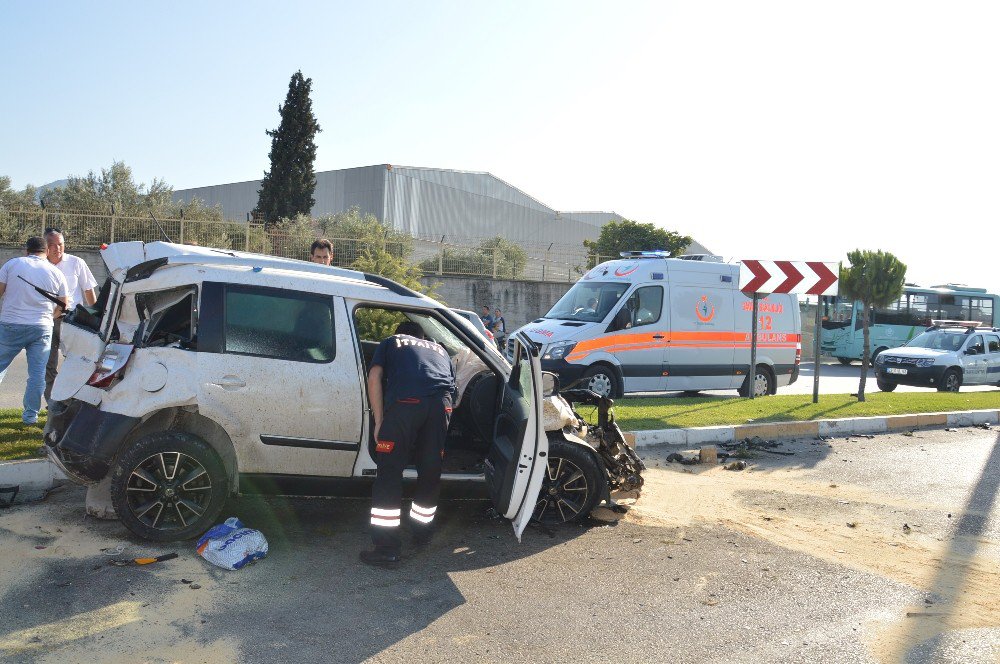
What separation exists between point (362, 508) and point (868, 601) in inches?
135

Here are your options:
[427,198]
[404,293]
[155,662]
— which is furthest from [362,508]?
[427,198]

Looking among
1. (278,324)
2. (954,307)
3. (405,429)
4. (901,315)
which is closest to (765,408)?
(405,429)

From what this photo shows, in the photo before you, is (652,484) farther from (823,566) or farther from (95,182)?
(95,182)

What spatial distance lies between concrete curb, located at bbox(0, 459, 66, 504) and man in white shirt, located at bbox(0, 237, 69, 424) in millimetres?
1431

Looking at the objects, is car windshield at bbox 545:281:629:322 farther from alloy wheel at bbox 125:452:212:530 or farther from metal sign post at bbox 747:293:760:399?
alloy wheel at bbox 125:452:212:530

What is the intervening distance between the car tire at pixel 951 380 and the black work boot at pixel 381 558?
17.3 metres

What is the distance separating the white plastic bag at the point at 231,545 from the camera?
4.65 m

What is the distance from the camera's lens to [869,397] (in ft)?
45.7

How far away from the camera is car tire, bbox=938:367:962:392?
61.0 ft

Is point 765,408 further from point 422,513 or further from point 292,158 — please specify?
point 292,158

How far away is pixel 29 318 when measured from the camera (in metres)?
7.11

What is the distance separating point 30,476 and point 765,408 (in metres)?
9.20

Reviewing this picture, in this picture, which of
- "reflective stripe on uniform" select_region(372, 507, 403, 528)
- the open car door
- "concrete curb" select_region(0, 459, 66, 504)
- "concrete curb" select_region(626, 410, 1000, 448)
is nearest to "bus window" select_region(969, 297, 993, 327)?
"concrete curb" select_region(626, 410, 1000, 448)

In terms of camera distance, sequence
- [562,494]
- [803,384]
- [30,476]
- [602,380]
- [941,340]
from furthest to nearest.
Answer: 1. [941,340]
2. [803,384]
3. [602,380]
4. [30,476]
5. [562,494]
